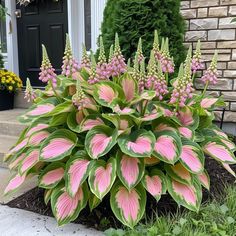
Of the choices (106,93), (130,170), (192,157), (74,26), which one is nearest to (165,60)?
(106,93)

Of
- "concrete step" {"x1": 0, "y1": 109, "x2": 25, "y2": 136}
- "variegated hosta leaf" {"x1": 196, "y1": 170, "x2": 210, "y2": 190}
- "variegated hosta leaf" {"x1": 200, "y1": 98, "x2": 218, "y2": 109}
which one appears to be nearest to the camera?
"variegated hosta leaf" {"x1": 196, "y1": 170, "x2": 210, "y2": 190}

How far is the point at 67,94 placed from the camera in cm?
217

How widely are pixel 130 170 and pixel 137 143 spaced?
15 cm

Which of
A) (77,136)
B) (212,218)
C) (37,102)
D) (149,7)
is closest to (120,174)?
(77,136)

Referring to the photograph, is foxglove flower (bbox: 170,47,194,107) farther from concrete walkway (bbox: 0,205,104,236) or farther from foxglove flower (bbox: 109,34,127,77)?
concrete walkway (bbox: 0,205,104,236)

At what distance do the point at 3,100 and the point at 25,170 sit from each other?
263 cm

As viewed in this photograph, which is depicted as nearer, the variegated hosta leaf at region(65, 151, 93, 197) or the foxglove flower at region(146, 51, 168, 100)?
the variegated hosta leaf at region(65, 151, 93, 197)

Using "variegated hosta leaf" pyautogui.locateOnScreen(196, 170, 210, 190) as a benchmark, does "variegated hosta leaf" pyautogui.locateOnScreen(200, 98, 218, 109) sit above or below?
above

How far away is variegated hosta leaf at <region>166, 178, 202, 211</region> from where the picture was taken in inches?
68.0

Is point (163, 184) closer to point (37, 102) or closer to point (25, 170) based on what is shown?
point (25, 170)

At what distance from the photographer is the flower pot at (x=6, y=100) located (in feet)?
13.9

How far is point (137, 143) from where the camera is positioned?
176 centimetres

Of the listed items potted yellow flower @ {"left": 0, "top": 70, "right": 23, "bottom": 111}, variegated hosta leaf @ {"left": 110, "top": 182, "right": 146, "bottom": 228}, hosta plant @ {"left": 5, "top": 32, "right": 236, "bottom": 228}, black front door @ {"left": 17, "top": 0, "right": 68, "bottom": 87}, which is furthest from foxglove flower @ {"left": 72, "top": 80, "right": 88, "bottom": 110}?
black front door @ {"left": 17, "top": 0, "right": 68, "bottom": 87}

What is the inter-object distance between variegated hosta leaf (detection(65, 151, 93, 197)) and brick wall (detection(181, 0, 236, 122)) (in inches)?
75.8
